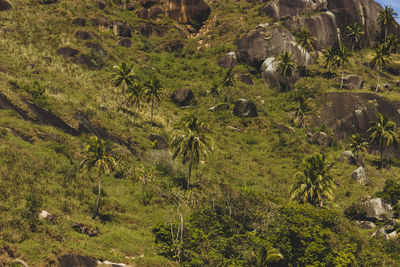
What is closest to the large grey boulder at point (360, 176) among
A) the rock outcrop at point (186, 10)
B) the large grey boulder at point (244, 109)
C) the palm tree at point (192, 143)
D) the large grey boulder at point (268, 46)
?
the large grey boulder at point (244, 109)

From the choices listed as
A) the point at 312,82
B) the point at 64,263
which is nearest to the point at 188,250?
the point at 64,263

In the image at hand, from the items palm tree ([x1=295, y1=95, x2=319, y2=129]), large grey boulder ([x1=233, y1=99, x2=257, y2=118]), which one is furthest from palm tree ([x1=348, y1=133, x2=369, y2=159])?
large grey boulder ([x1=233, y1=99, x2=257, y2=118])

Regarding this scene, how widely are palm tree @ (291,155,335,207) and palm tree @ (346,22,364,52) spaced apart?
252ft

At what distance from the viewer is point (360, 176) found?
176 feet

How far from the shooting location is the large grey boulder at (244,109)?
7444cm

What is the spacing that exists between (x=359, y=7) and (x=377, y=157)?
2756 inches

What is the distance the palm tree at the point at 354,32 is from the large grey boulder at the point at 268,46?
20623mm

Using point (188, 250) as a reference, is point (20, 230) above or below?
above

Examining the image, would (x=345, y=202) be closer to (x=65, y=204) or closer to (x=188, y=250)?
(x=188, y=250)

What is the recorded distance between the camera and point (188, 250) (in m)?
28.4

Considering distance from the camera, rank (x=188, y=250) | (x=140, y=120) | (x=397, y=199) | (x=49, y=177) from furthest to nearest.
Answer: (x=140, y=120), (x=397, y=199), (x=49, y=177), (x=188, y=250)

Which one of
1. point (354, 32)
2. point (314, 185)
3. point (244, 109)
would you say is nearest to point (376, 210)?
point (314, 185)

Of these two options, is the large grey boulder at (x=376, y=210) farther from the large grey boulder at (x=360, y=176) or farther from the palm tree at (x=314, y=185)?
the large grey boulder at (x=360, y=176)

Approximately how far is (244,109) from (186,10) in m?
63.7
